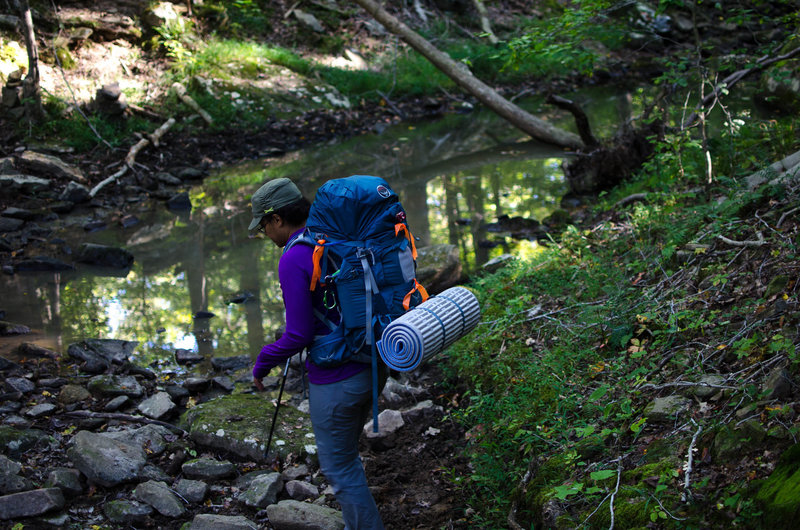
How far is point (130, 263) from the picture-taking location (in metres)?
8.67

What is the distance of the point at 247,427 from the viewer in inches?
188

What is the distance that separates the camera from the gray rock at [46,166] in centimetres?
1142

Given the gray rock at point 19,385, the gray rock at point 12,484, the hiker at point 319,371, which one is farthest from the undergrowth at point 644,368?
the gray rock at point 19,385

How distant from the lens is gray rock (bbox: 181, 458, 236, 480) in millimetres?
4328

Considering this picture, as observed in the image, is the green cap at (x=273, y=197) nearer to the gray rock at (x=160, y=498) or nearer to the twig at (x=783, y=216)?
the gray rock at (x=160, y=498)

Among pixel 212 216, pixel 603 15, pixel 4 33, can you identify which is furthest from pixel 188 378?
pixel 4 33

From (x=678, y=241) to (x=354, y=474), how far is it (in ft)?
11.5

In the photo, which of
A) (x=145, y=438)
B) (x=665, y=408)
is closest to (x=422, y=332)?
(x=665, y=408)

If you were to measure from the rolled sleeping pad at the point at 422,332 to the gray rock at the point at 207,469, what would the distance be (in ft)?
6.65

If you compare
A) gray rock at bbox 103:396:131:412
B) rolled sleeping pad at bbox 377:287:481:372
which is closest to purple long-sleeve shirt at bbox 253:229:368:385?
rolled sleeping pad at bbox 377:287:481:372

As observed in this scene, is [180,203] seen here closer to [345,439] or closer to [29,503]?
[29,503]

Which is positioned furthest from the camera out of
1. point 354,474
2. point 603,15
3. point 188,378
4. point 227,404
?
point 603,15

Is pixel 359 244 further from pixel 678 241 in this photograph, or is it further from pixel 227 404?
pixel 678 241

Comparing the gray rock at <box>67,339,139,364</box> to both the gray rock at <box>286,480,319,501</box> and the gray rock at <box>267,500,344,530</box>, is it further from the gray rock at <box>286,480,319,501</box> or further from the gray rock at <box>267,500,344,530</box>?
the gray rock at <box>267,500,344,530</box>
